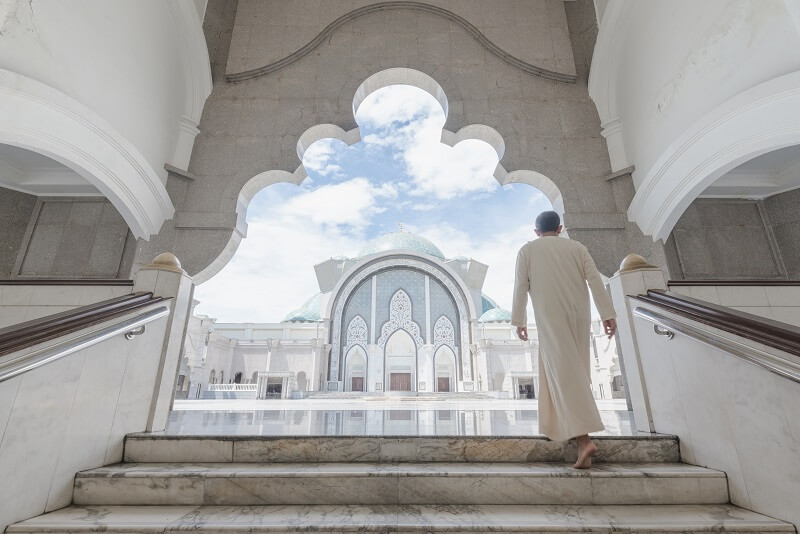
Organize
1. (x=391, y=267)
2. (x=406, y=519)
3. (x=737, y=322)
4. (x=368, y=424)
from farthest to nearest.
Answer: (x=391, y=267)
(x=368, y=424)
(x=737, y=322)
(x=406, y=519)

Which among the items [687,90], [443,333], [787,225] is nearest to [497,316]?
[443,333]

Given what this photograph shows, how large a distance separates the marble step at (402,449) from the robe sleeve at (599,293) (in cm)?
72

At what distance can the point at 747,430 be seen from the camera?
5.98ft

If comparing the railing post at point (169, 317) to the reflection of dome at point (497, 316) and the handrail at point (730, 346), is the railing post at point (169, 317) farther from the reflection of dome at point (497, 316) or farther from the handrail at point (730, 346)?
the reflection of dome at point (497, 316)

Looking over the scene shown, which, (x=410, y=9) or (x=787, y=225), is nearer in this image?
(x=787, y=225)

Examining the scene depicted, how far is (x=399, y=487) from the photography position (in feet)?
6.04

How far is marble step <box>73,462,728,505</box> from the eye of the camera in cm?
181

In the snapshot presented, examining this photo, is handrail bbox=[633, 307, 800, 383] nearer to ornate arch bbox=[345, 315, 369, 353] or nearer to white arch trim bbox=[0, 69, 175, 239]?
white arch trim bbox=[0, 69, 175, 239]

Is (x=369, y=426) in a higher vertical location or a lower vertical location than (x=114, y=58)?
lower

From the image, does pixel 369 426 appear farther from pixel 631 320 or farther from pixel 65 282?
pixel 65 282

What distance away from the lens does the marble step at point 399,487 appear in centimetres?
181

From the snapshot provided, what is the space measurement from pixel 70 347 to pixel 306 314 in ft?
80.5

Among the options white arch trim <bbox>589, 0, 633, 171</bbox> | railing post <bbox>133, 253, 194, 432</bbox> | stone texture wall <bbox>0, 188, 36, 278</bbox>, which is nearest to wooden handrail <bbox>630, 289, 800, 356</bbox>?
white arch trim <bbox>589, 0, 633, 171</bbox>

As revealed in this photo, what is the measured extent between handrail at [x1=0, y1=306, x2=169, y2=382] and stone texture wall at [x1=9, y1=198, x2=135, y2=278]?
2.34m
